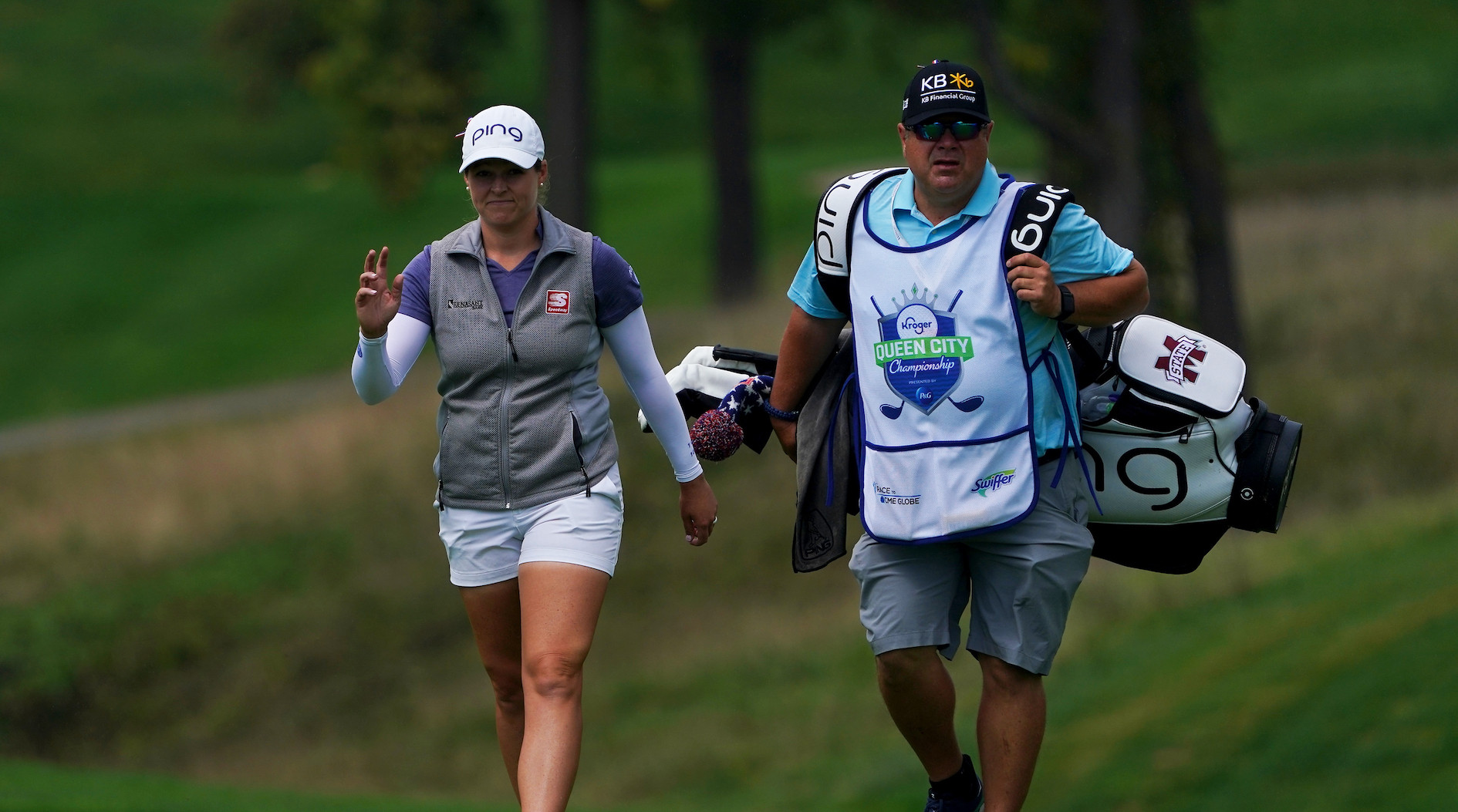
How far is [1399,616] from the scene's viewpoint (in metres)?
10.6

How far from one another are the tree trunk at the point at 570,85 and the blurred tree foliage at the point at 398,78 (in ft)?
2.72

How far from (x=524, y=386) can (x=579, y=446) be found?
0.73 feet

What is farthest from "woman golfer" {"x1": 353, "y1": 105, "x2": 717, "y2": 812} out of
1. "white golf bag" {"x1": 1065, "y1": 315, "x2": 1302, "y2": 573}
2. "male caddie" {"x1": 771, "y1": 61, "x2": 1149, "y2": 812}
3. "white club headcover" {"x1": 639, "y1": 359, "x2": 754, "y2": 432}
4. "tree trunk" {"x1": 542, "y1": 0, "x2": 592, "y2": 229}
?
"tree trunk" {"x1": 542, "y1": 0, "x2": 592, "y2": 229}

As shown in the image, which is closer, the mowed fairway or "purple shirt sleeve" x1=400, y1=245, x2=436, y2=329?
"purple shirt sleeve" x1=400, y1=245, x2=436, y2=329

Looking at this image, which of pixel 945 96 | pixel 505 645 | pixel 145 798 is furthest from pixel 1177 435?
pixel 145 798

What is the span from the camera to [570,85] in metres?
20.2

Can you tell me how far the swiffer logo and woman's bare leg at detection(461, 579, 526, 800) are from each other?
1269mm

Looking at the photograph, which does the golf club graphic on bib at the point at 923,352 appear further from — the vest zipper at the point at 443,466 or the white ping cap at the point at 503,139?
the vest zipper at the point at 443,466

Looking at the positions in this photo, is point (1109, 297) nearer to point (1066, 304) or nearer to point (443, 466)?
point (1066, 304)

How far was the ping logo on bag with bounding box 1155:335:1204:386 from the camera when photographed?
4883 mm

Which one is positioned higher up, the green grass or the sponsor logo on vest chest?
the sponsor logo on vest chest

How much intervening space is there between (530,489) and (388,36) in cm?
1538

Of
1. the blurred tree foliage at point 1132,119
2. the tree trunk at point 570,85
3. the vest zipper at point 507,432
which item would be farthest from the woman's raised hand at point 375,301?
the tree trunk at point 570,85

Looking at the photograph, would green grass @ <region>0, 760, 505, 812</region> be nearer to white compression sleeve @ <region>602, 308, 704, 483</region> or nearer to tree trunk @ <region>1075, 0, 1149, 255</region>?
white compression sleeve @ <region>602, 308, 704, 483</region>
